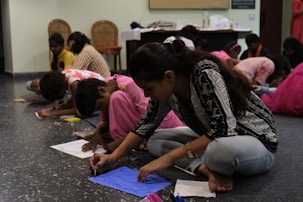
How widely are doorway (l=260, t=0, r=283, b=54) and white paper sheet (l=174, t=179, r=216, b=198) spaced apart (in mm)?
7337

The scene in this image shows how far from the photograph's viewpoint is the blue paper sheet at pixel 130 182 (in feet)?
4.80

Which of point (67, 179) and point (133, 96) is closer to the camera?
point (67, 179)

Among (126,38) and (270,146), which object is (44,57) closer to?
(126,38)

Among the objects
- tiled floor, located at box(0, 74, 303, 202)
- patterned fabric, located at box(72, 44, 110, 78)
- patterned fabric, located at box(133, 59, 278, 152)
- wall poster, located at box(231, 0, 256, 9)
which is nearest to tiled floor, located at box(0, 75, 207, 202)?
tiled floor, located at box(0, 74, 303, 202)

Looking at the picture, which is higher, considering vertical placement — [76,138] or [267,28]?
[267,28]

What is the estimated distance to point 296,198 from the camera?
1.42 m

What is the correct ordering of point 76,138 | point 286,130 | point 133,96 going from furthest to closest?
point 286,130
point 76,138
point 133,96

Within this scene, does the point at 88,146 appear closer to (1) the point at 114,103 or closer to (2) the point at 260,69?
(1) the point at 114,103

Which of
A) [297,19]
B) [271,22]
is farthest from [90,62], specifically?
[271,22]

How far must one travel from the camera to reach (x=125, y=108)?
1959 millimetres

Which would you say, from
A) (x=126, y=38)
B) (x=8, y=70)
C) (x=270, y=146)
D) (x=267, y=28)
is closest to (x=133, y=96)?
(x=270, y=146)

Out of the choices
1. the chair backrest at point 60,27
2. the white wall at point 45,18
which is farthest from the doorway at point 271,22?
the chair backrest at point 60,27

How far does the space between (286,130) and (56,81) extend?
5.33ft

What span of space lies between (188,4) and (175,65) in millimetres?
5632
